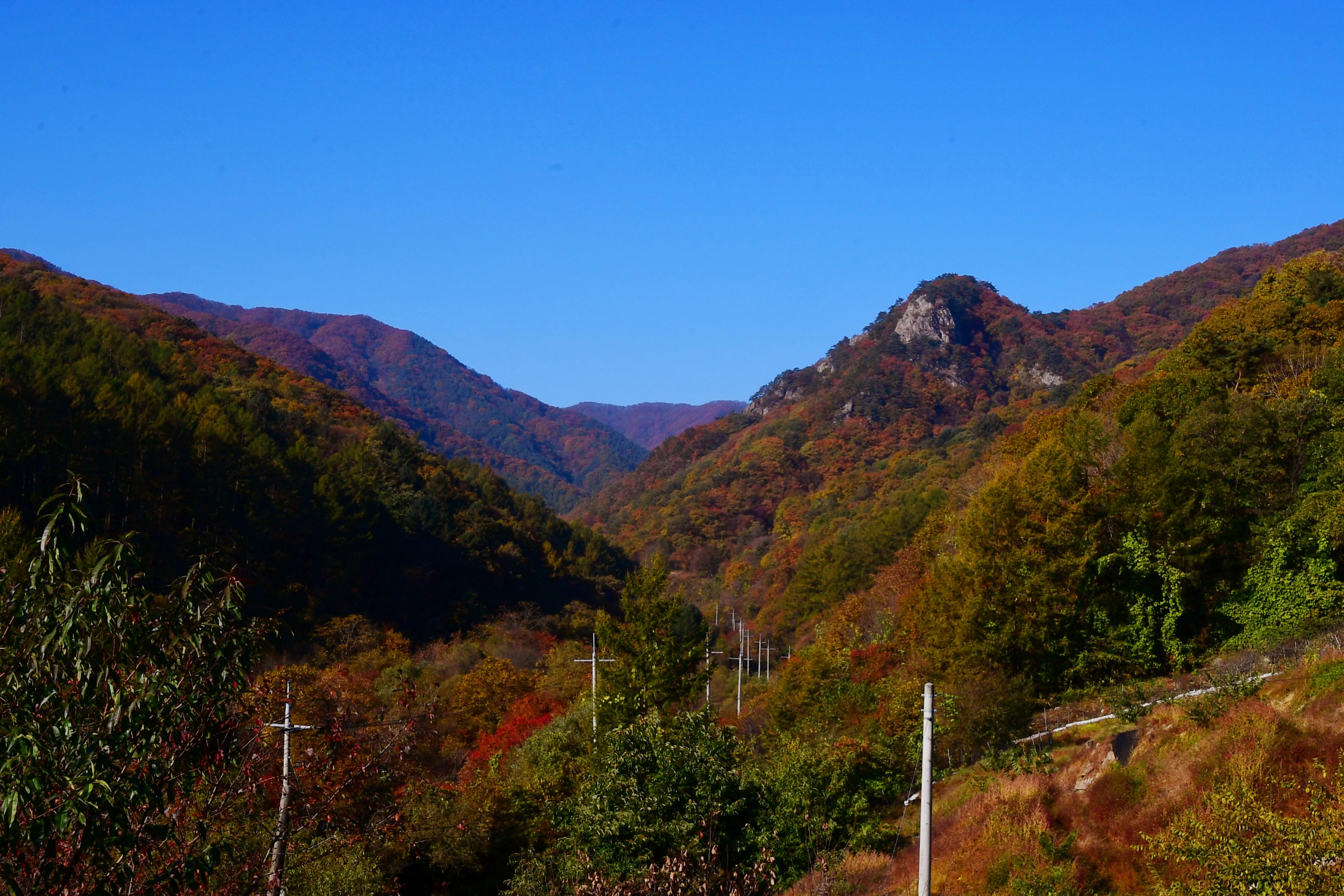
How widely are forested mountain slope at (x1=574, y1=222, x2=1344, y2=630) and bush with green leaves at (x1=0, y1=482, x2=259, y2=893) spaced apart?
5524cm

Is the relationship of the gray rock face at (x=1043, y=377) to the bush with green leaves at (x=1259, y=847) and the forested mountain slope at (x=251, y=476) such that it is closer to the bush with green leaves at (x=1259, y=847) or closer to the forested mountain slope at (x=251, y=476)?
the forested mountain slope at (x=251, y=476)

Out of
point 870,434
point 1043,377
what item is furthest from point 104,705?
point 1043,377

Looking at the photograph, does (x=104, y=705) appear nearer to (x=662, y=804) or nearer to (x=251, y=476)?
(x=662, y=804)

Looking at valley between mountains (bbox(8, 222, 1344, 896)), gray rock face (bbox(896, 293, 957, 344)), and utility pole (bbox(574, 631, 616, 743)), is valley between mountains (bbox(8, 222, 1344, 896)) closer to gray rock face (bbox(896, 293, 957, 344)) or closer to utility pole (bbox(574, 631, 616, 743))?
utility pole (bbox(574, 631, 616, 743))

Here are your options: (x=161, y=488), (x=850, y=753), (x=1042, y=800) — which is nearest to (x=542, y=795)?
(x=850, y=753)

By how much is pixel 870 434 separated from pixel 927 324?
3951cm

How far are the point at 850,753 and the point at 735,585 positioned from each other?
76.3 meters

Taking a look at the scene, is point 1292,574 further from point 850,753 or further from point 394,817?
point 394,817

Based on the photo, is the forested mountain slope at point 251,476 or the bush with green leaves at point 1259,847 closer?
the bush with green leaves at point 1259,847

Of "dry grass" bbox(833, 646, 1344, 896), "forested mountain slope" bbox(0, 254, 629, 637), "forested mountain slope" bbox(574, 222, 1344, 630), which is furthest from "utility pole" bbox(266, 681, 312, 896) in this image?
"forested mountain slope" bbox(574, 222, 1344, 630)

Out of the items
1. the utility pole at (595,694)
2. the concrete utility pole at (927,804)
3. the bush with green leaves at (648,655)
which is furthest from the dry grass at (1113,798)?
the bush with green leaves at (648,655)

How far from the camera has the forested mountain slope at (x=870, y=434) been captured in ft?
263

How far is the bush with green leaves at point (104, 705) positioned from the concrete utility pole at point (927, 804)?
6565 mm

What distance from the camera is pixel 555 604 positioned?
80.6 m
